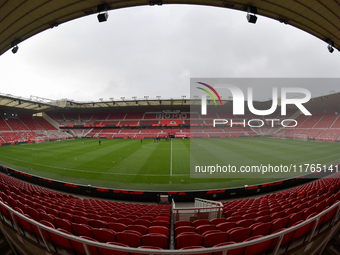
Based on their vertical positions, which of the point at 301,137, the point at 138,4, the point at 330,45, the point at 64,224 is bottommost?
the point at 301,137

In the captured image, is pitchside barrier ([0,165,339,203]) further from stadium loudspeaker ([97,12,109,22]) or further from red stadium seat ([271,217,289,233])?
stadium loudspeaker ([97,12,109,22])

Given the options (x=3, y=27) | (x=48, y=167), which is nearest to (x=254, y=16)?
(x=3, y=27)

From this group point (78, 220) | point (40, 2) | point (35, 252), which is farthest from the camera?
point (40, 2)

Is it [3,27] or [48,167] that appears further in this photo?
[48,167]

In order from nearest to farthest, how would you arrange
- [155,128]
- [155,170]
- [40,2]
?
1. [40,2]
2. [155,170]
3. [155,128]

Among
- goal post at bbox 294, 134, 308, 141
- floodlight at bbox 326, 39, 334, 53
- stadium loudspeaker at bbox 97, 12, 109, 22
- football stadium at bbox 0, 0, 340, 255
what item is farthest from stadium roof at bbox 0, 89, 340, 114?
stadium loudspeaker at bbox 97, 12, 109, 22

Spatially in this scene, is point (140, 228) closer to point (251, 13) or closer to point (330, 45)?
point (251, 13)

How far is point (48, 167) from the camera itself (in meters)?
14.7

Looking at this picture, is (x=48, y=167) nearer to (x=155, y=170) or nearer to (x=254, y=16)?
(x=155, y=170)

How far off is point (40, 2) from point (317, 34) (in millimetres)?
13167

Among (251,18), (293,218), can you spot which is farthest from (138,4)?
(293,218)

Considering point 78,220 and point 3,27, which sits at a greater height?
point 3,27

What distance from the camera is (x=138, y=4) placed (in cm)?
620

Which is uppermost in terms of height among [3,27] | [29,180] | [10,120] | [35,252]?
[3,27]
